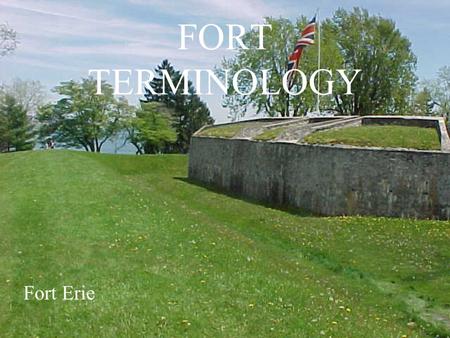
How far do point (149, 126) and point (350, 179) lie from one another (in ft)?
69.3

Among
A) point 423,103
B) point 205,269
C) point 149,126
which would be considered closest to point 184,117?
point 149,126

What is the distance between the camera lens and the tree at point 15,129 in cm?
2621

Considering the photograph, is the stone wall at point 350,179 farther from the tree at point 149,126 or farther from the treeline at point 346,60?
the tree at point 149,126

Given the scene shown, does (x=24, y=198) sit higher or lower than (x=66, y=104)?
lower

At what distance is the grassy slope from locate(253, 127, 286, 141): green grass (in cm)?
616

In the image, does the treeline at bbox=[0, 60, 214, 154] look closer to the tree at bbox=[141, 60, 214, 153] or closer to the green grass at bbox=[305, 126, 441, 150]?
the tree at bbox=[141, 60, 214, 153]

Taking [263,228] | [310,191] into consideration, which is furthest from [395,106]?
[263,228]

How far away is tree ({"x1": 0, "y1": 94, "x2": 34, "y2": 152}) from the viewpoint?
2621 centimetres

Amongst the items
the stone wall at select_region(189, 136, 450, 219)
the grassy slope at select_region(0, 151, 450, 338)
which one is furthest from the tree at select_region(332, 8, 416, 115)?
the grassy slope at select_region(0, 151, 450, 338)

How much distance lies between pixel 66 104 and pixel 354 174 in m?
12.1

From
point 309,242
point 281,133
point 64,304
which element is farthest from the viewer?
point 281,133

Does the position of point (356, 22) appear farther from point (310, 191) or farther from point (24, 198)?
point (24, 198)

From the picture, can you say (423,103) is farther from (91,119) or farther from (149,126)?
(91,119)

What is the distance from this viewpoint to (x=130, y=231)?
10375mm
